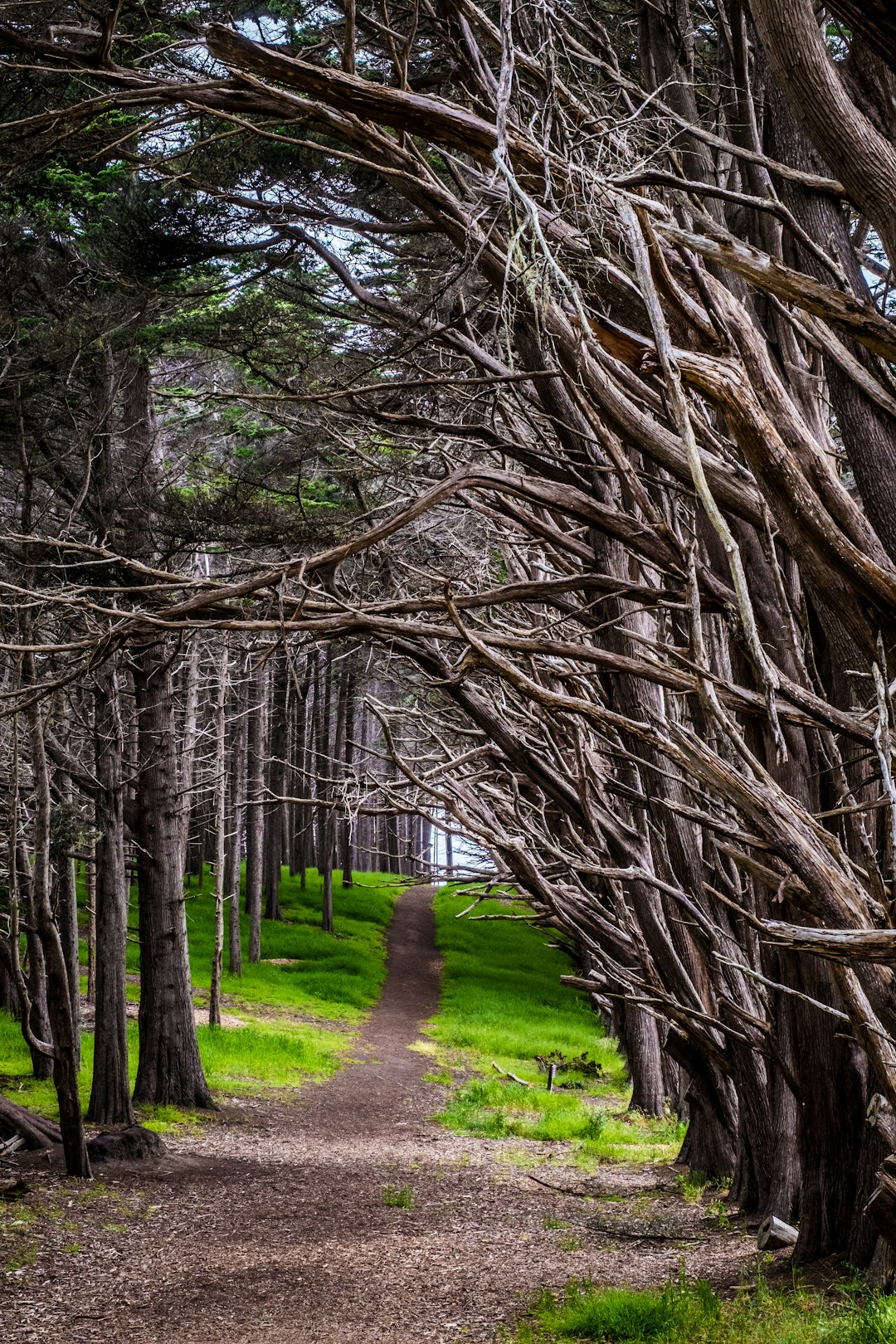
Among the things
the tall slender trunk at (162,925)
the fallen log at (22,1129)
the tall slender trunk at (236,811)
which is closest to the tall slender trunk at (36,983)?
the tall slender trunk at (162,925)

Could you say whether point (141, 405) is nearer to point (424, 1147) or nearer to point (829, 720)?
point (424, 1147)

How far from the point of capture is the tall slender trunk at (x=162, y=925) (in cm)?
1309

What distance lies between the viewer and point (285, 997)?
2420 centimetres

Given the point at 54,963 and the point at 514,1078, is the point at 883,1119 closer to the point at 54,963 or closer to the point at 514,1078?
the point at 54,963

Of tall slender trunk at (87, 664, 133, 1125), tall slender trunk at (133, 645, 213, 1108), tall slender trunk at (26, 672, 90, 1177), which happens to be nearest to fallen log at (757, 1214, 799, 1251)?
tall slender trunk at (26, 672, 90, 1177)

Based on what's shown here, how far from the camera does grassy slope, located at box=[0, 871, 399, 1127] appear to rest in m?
15.2

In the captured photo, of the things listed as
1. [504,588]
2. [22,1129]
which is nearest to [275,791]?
[22,1129]

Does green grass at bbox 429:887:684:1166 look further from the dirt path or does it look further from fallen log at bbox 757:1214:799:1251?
fallen log at bbox 757:1214:799:1251

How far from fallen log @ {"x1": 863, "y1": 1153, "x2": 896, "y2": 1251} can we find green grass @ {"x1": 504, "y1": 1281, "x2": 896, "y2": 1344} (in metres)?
0.97

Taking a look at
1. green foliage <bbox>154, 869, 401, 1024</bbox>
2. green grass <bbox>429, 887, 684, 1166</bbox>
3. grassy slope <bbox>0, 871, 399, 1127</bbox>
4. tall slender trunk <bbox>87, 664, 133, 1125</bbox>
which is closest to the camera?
tall slender trunk <bbox>87, 664, 133, 1125</bbox>

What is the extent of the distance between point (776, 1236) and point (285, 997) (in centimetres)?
1912

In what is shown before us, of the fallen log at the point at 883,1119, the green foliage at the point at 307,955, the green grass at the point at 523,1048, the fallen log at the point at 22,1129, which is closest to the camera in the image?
the fallen log at the point at 883,1119

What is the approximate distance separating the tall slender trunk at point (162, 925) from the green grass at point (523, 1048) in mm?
3304

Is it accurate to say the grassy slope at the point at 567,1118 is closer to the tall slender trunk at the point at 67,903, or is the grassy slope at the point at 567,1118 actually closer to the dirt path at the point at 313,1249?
the dirt path at the point at 313,1249
